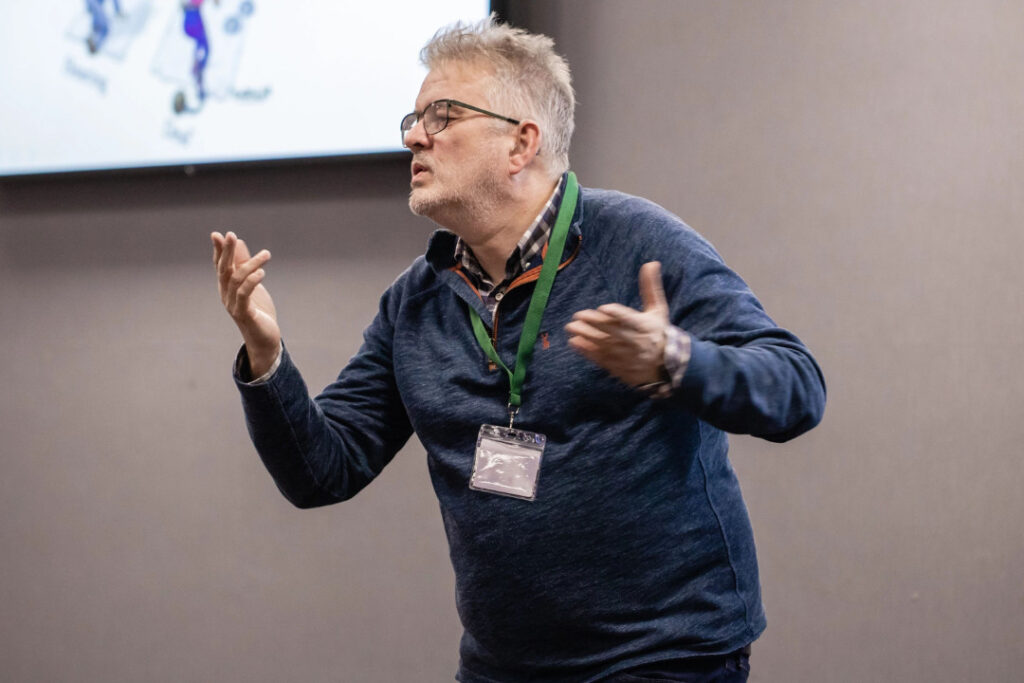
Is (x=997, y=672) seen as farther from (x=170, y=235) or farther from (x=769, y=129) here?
(x=170, y=235)

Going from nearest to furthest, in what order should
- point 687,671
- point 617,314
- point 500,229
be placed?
point 617,314
point 687,671
point 500,229

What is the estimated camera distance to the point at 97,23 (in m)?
2.34

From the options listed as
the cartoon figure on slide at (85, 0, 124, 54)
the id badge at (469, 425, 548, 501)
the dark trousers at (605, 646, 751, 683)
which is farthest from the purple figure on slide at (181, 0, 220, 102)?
the dark trousers at (605, 646, 751, 683)

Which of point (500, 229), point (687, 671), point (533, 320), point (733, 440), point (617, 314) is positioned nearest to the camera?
point (617, 314)

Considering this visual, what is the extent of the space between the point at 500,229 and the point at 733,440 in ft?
2.78

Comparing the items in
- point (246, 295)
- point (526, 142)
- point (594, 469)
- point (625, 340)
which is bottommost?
point (594, 469)

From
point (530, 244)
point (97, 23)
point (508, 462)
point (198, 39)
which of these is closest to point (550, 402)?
point (508, 462)

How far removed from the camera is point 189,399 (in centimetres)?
237

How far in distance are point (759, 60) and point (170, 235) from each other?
1.48 meters

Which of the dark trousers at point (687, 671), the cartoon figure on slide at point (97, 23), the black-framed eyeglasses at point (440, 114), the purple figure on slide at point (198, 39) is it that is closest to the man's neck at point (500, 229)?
the black-framed eyeglasses at point (440, 114)

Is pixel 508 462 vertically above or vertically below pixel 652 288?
below

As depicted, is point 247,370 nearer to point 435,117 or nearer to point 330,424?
point 330,424

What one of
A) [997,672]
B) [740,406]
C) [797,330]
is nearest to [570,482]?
[740,406]

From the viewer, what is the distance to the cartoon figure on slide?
2.33 metres
